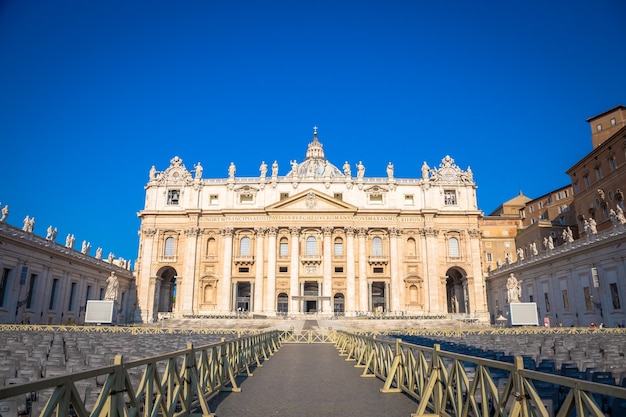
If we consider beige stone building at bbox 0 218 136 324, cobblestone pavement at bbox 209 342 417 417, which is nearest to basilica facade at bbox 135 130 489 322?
beige stone building at bbox 0 218 136 324

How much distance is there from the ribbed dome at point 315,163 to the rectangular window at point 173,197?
22.3 m

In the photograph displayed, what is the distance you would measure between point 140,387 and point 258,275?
54.6m

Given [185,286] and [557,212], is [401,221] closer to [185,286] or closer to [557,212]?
[557,212]

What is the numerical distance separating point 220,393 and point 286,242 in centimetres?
5177

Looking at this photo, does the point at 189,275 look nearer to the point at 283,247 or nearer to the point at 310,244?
the point at 283,247

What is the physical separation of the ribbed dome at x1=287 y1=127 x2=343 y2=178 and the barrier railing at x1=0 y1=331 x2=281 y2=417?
66931 mm

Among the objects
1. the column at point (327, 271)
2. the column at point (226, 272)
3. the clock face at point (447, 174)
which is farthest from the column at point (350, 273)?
the clock face at point (447, 174)

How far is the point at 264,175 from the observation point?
64500 millimetres

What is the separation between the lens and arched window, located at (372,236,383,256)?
Result: 61.9 meters

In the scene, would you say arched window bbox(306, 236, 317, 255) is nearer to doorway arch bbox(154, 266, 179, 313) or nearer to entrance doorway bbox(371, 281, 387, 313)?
entrance doorway bbox(371, 281, 387, 313)

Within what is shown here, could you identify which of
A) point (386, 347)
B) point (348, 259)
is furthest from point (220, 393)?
point (348, 259)

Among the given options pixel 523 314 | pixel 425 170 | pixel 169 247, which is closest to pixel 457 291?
pixel 425 170

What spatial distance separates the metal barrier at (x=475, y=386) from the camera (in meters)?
4.20

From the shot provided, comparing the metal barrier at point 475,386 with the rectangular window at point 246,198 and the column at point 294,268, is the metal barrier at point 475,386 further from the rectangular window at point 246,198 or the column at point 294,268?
the rectangular window at point 246,198
